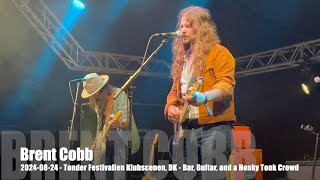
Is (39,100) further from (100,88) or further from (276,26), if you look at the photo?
(276,26)

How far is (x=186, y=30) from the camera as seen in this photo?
2820 millimetres

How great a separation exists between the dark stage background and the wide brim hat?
2.50 metres

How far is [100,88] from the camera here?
15.1 ft

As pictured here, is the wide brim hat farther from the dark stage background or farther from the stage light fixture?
the stage light fixture

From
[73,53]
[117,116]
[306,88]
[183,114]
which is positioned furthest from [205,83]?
[306,88]

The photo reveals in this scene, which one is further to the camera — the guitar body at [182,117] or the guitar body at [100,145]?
the guitar body at [100,145]

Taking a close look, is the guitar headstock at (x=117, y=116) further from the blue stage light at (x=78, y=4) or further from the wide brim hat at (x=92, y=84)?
the blue stage light at (x=78, y=4)

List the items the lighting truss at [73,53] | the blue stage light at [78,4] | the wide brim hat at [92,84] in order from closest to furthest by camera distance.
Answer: the wide brim hat at [92,84]
the blue stage light at [78,4]
the lighting truss at [73,53]

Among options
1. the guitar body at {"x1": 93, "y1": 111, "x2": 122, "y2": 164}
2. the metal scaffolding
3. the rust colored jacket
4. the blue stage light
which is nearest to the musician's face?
the rust colored jacket

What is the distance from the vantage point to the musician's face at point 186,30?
9.20 feet

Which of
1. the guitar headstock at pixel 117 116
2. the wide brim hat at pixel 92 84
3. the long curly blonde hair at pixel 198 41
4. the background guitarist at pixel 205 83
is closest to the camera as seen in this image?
the background guitarist at pixel 205 83

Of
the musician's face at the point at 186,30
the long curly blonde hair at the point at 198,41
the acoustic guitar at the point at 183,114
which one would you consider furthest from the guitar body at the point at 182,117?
the musician's face at the point at 186,30

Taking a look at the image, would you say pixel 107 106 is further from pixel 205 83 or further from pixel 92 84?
pixel 205 83

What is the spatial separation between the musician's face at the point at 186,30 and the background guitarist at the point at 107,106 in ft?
4.70
